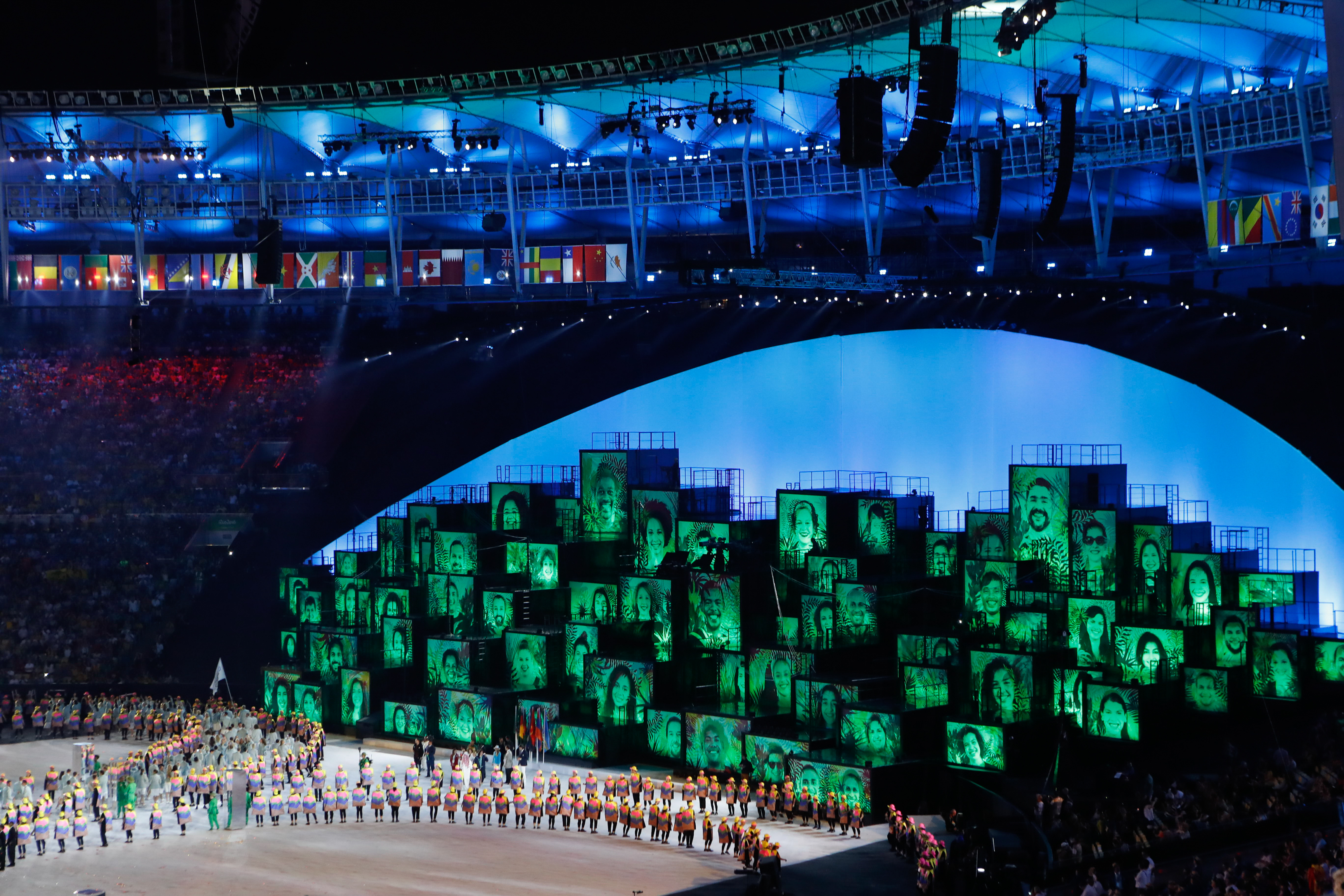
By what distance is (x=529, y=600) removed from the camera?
3406 cm

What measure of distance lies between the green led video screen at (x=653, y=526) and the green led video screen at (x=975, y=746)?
375 inches

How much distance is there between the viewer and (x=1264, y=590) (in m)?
27.2

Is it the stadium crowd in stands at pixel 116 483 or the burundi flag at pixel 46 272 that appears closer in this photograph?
the stadium crowd in stands at pixel 116 483

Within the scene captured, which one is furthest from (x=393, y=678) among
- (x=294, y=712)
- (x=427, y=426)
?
(x=427, y=426)

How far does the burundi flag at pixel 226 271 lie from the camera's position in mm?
41719

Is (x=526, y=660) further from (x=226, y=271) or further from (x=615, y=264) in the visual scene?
(x=226, y=271)

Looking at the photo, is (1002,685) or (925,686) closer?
(1002,685)

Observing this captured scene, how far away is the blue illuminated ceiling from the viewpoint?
29266 mm

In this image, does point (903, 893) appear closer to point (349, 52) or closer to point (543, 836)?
point (543, 836)

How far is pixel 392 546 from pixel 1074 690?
1875 cm

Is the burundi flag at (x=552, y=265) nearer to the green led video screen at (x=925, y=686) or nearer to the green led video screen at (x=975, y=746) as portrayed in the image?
the green led video screen at (x=925, y=686)

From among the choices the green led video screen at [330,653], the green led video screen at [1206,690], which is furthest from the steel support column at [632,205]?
the green led video screen at [1206,690]

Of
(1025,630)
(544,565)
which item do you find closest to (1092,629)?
(1025,630)

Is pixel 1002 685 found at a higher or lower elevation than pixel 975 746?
higher
